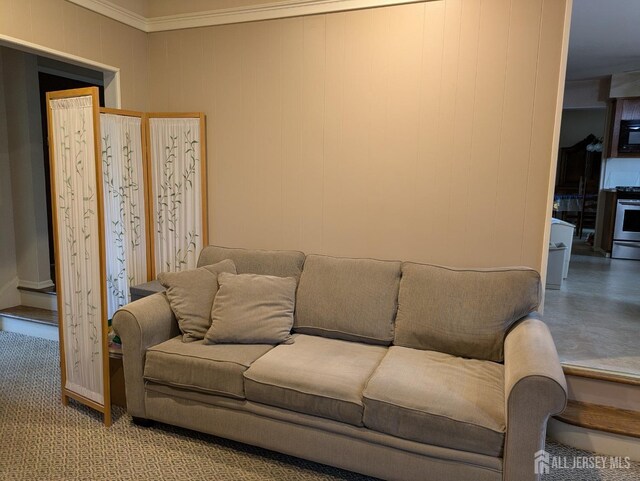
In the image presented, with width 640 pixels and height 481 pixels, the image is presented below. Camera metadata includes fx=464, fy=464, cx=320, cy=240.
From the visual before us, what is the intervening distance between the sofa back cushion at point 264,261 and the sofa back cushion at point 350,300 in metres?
0.12

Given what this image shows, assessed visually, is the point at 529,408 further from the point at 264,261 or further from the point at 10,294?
the point at 10,294

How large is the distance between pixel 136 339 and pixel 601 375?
251cm

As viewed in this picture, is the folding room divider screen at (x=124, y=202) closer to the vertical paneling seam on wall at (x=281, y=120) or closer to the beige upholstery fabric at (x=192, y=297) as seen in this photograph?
the beige upholstery fabric at (x=192, y=297)

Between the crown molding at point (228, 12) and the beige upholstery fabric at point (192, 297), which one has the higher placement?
the crown molding at point (228, 12)

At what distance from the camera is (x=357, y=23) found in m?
2.96

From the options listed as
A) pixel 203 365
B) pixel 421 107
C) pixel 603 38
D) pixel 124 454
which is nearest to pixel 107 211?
pixel 203 365

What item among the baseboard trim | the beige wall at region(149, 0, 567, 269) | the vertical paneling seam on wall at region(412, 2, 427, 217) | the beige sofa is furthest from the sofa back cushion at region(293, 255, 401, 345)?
the baseboard trim

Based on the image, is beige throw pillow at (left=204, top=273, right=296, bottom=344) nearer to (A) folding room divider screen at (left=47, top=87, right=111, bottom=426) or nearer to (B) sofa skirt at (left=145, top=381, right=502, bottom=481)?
(B) sofa skirt at (left=145, top=381, right=502, bottom=481)

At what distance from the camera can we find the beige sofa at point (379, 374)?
1895mm

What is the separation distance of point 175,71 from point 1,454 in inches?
106

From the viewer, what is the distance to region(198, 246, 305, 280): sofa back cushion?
2.96 m

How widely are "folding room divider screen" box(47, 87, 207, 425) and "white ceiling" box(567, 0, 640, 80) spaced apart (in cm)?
361

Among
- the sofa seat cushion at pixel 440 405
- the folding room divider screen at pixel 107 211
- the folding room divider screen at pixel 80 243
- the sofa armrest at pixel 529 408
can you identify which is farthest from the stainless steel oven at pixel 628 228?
the folding room divider screen at pixel 80 243

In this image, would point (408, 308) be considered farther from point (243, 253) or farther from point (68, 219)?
point (68, 219)
